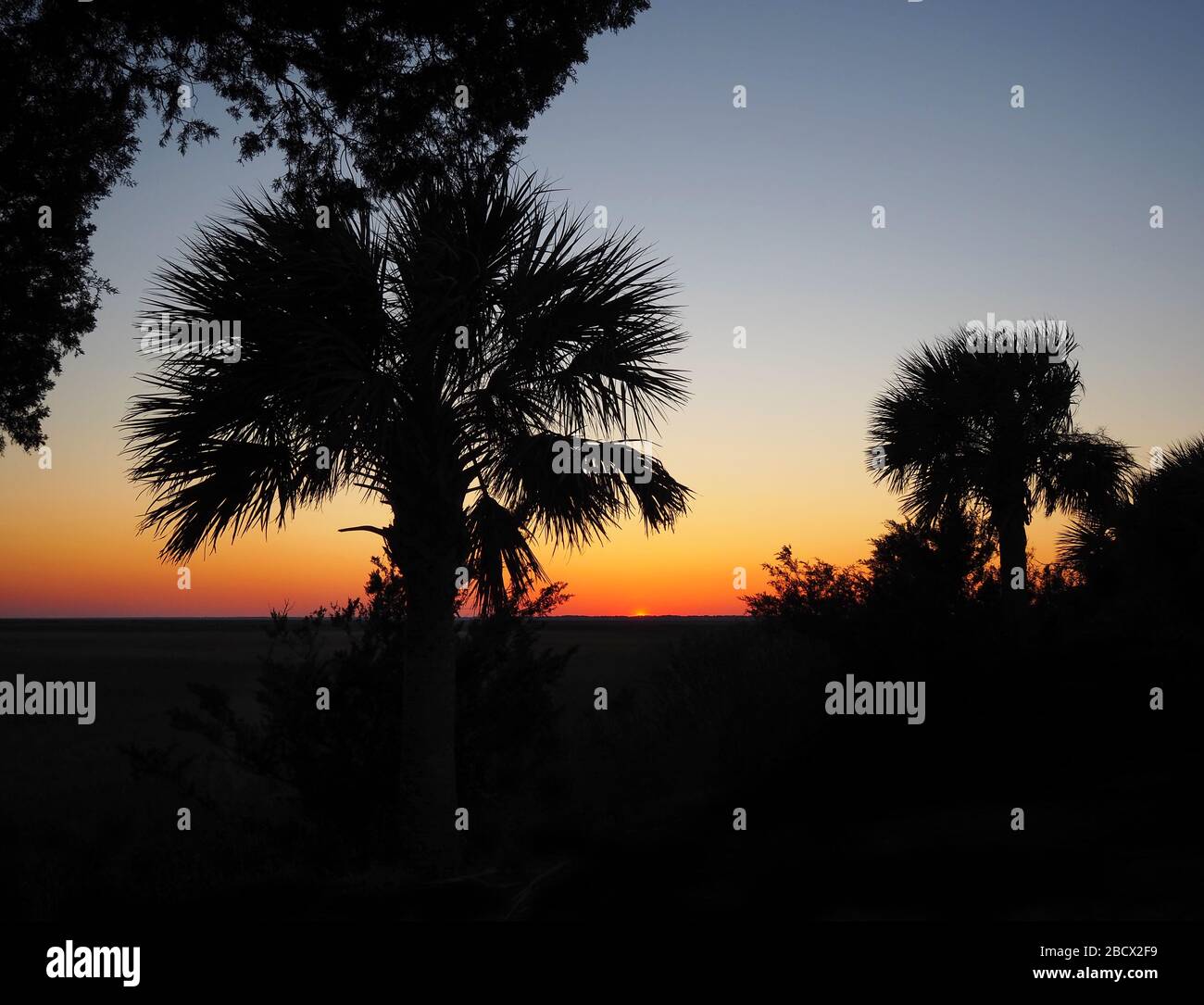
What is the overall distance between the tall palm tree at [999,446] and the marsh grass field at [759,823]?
14.3ft

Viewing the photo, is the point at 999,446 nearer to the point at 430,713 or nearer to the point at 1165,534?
the point at 1165,534

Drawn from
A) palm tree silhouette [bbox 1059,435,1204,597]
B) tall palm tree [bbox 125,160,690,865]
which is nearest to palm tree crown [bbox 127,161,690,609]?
tall palm tree [bbox 125,160,690,865]

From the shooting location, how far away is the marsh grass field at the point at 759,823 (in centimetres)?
616

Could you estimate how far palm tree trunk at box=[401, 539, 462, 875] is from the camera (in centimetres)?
838

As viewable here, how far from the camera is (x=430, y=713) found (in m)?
8.48

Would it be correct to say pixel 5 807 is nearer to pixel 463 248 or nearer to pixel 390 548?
pixel 390 548

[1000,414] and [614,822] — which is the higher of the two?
[1000,414]

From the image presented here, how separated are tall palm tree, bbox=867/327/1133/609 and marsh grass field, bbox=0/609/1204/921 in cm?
437

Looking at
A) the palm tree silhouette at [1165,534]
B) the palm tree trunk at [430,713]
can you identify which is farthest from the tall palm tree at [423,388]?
the palm tree silhouette at [1165,534]

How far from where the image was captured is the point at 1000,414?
17688 millimetres
